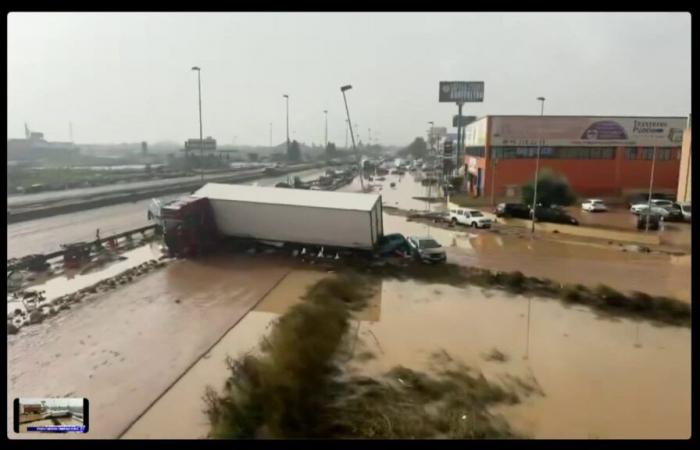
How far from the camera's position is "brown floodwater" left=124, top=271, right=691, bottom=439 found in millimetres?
4621

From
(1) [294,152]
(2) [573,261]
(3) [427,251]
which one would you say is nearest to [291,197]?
(3) [427,251]

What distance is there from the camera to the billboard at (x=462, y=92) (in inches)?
1499

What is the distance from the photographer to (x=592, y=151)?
Answer: 23.7 m

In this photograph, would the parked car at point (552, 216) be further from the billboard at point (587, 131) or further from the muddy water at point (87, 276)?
the muddy water at point (87, 276)

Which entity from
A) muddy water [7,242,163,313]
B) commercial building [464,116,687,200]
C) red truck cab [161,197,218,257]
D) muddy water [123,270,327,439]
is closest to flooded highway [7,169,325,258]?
muddy water [7,242,163,313]

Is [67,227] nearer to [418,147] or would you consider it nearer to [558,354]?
[558,354]

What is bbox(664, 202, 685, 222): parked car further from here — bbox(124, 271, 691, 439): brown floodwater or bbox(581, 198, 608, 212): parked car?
bbox(124, 271, 691, 439): brown floodwater

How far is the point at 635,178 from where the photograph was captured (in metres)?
23.8

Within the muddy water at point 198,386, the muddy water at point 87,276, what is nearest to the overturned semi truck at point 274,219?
the muddy water at point 87,276

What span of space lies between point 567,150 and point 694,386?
21.3 m

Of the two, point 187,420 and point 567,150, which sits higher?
point 567,150

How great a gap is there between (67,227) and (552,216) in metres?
16.6

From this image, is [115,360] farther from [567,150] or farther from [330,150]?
[330,150]

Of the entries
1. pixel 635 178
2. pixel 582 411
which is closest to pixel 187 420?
pixel 582 411
